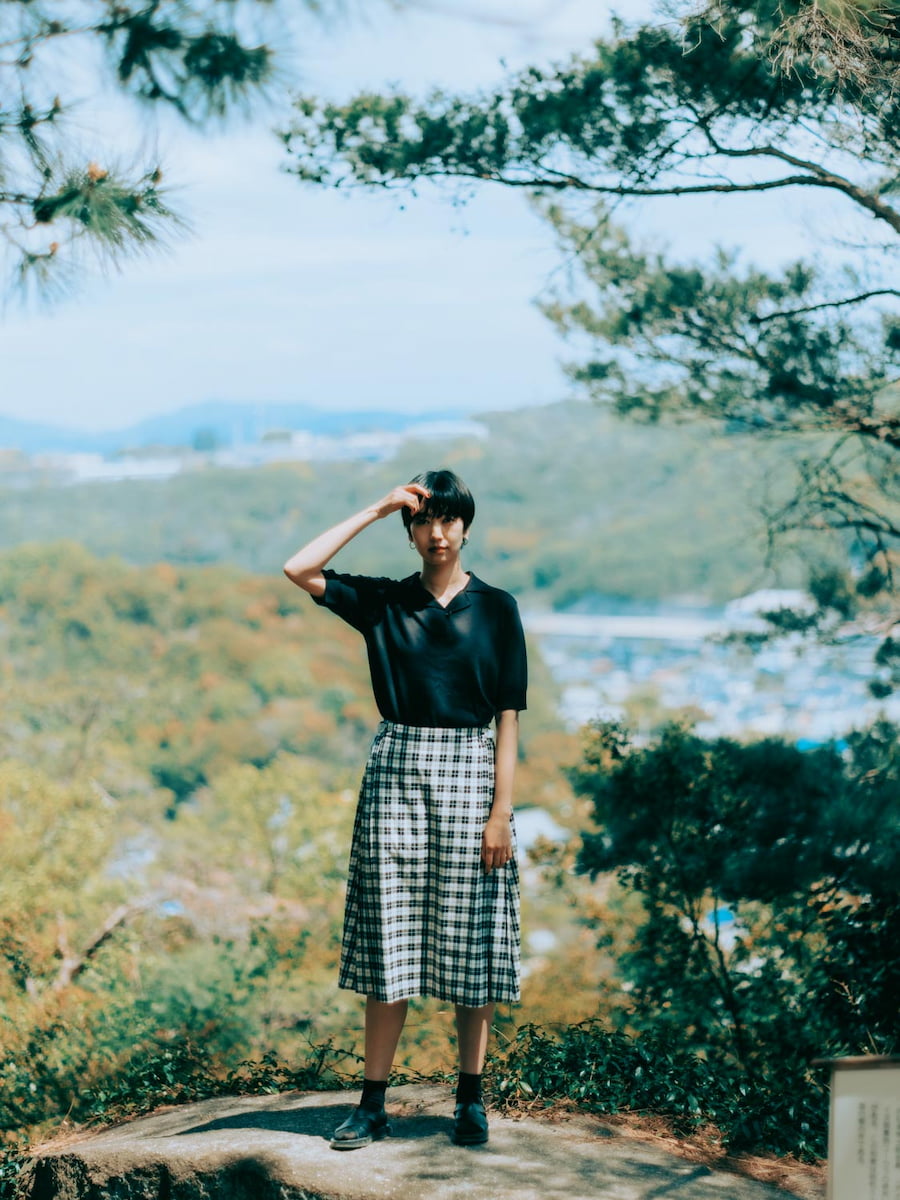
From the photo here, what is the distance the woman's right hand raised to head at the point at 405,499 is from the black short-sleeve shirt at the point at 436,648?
0.47ft

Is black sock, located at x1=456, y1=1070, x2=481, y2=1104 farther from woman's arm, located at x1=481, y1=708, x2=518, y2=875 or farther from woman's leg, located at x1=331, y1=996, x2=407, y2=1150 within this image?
woman's arm, located at x1=481, y1=708, x2=518, y2=875

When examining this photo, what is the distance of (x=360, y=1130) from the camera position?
81.9 inches

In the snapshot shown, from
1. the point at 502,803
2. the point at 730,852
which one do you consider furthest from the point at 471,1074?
the point at 730,852

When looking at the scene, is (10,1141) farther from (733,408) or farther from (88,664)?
(88,664)

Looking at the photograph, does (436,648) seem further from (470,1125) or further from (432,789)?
(470,1125)

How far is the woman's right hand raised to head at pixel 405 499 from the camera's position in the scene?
1.99m

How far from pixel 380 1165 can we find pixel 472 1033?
10.2 inches

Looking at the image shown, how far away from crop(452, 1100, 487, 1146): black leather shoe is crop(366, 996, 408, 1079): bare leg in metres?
0.16

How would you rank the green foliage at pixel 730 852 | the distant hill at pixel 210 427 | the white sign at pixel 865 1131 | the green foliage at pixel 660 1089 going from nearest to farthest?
the white sign at pixel 865 1131, the green foliage at pixel 660 1089, the green foliage at pixel 730 852, the distant hill at pixel 210 427

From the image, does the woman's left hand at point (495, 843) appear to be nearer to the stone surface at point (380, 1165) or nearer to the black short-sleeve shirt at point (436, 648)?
the black short-sleeve shirt at point (436, 648)

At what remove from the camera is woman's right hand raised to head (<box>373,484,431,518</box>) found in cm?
199

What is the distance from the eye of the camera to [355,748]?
21.5 metres

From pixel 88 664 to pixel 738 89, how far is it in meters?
21.8

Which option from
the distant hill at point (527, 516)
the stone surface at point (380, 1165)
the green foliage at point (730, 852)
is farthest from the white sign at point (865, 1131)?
the distant hill at point (527, 516)
